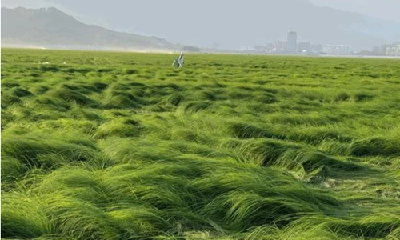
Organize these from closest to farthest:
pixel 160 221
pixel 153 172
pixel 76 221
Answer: pixel 76 221 < pixel 160 221 < pixel 153 172

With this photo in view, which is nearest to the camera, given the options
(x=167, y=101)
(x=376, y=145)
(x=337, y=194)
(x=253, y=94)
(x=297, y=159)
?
(x=337, y=194)

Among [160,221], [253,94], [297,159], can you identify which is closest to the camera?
[160,221]

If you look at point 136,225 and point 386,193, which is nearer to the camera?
point 136,225

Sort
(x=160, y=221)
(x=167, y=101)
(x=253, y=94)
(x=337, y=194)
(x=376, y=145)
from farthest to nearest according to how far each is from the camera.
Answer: (x=253, y=94) < (x=167, y=101) < (x=376, y=145) < (x=337, y=194) < (x=160, y=221)

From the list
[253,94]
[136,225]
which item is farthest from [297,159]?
[253,94]

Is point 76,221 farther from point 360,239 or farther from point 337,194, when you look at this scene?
point 337,194

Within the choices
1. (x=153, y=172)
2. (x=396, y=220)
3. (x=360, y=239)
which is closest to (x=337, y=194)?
(x=396, y=220)

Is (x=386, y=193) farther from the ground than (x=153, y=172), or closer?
closer

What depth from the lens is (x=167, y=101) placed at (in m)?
11.0

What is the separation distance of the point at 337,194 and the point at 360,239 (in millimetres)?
1177

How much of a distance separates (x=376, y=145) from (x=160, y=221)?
3.93m

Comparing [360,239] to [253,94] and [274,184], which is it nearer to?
[274,184]

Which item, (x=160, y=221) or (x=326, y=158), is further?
(x=326, y=158)

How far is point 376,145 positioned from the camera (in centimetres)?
620
